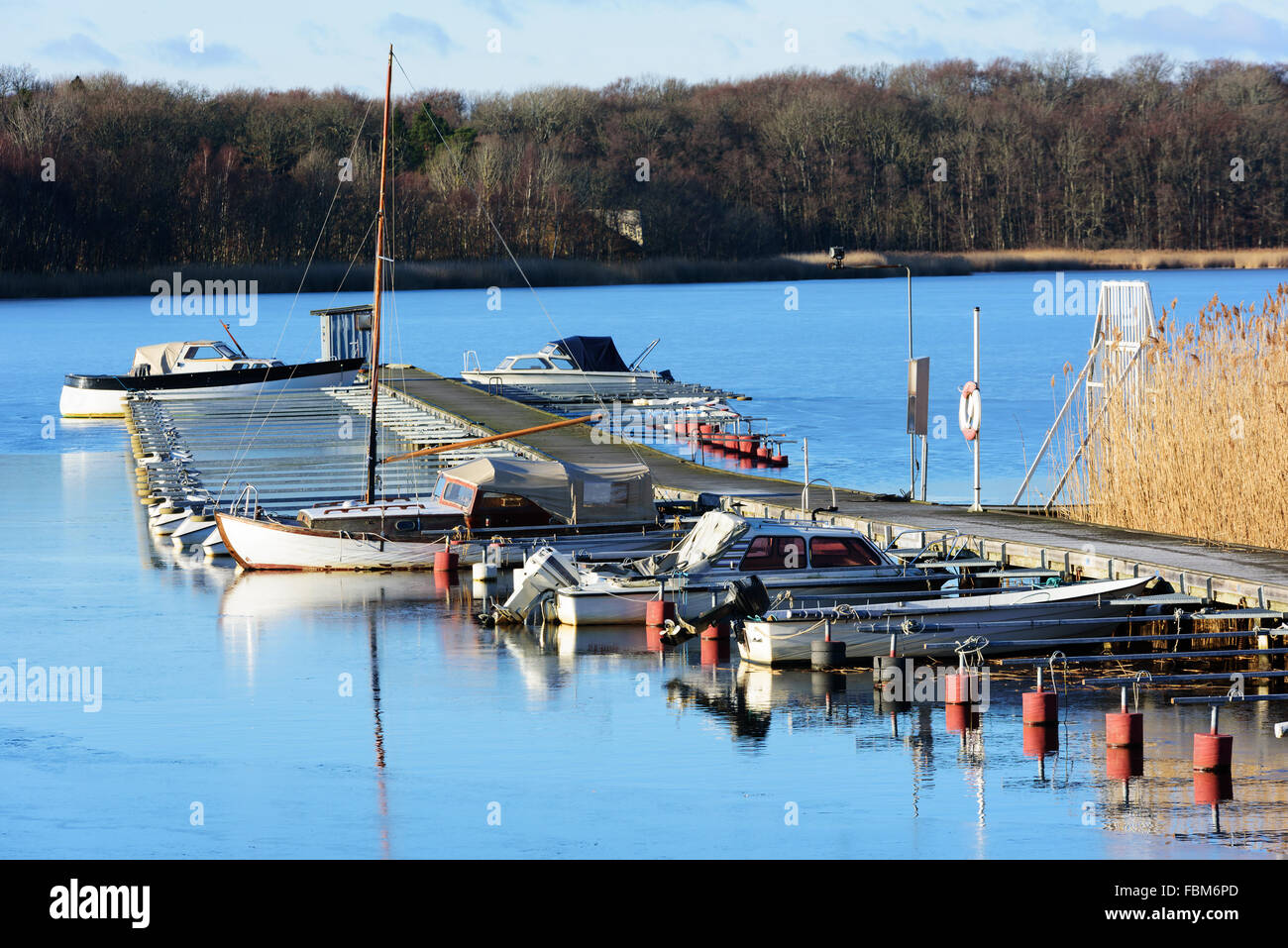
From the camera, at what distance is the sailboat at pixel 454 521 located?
28.6m

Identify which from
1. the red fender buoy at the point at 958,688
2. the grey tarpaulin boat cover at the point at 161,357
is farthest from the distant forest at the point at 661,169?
the red fender buoy at the point at 958,688

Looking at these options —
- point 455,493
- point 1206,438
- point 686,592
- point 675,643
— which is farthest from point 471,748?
point 1206,438

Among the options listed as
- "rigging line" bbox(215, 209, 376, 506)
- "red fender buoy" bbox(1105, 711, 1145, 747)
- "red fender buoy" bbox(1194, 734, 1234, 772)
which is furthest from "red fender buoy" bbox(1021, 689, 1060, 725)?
"rigging line" bbox(215, 209, 376, 506)

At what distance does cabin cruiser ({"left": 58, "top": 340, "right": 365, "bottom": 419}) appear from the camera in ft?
198

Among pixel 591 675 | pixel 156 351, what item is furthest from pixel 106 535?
pixel 156 351

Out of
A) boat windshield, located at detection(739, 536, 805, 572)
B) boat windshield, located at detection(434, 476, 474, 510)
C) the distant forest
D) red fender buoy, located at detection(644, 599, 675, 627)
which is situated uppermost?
the distant forest

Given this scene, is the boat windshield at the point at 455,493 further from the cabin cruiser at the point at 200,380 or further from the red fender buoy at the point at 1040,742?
the cabin cruiser at the point at 200,380

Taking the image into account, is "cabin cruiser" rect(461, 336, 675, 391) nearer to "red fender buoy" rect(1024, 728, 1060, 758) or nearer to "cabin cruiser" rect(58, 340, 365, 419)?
"cabin cruiser" rect(58, 340, 365, 419)

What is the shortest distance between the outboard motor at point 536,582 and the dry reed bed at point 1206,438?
8455 millimetres

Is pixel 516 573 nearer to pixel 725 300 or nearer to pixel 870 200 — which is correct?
pixel 725 300

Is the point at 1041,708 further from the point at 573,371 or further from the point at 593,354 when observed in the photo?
the point at 593,354

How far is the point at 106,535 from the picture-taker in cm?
3428

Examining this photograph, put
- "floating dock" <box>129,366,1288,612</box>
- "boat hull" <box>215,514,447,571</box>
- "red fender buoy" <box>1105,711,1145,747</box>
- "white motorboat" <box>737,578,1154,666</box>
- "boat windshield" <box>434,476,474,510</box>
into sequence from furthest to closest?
"boat windshield" <box>434,476,474,510</box> < "boat hull" <box>215,514,447,571</box> < "floating dock" <box>129,366,1288,612</box> < "white motorboat" <box>737,578,1154,666</box> < "red fender buoy" <box>1105,711,1145,747</box>

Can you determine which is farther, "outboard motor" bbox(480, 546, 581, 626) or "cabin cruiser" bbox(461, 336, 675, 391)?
"cabin cruiser" bbox(461, 336, 675, 391)
